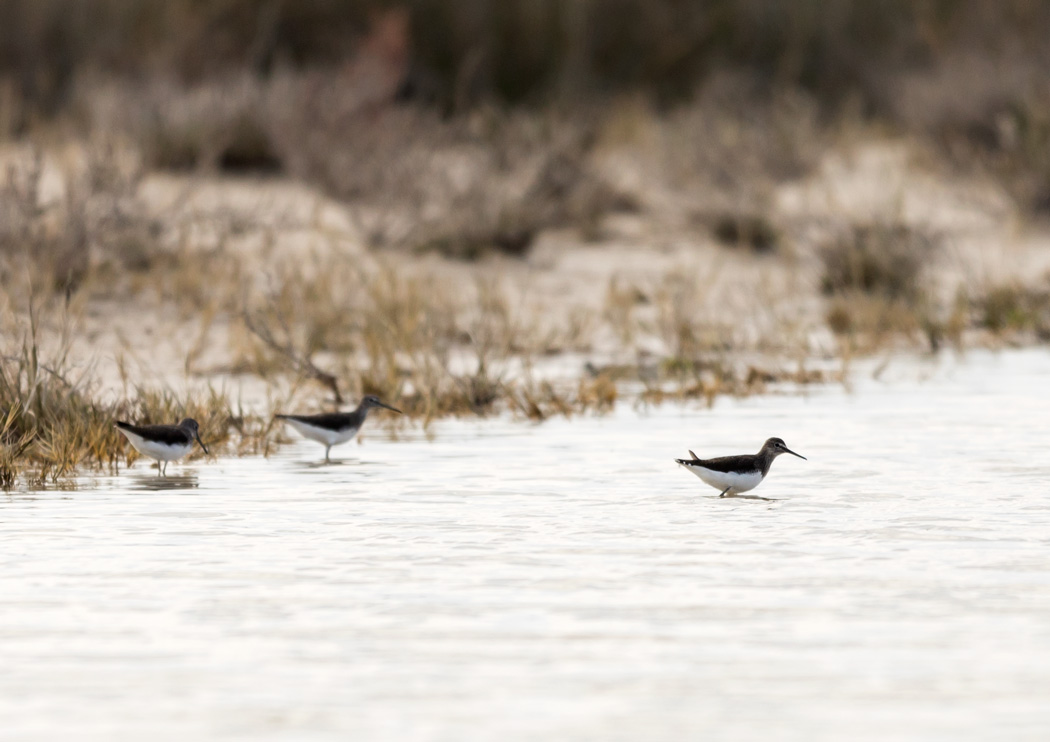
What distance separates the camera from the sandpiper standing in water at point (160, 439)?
841 cm

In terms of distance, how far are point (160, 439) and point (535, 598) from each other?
301 cm

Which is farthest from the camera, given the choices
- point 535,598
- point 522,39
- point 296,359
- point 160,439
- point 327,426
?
point 522,39

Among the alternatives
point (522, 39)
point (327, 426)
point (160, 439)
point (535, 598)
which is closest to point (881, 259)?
point (327, 426)

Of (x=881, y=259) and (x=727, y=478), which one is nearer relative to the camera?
(x=727, y=478)

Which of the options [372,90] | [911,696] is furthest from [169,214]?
[911,696]

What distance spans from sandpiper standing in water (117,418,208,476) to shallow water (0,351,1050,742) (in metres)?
0.14

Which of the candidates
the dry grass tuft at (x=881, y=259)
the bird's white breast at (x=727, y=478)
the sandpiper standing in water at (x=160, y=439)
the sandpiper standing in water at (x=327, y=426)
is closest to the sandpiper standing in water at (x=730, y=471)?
the bird's white breast at (x=727, y=478)

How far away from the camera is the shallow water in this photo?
4.68 meters

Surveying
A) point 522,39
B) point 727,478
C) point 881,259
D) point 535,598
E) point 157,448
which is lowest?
point 535,598

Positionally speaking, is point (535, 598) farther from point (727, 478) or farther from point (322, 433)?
point (322, 433)

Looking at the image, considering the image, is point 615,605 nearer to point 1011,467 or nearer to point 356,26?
point 1011,467

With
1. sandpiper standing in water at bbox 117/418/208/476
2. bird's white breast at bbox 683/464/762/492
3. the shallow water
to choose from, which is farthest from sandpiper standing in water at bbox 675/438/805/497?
sandpiper standing in water at bbox 117/418/208/476

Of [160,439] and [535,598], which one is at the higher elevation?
[160,439]

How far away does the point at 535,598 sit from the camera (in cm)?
591
